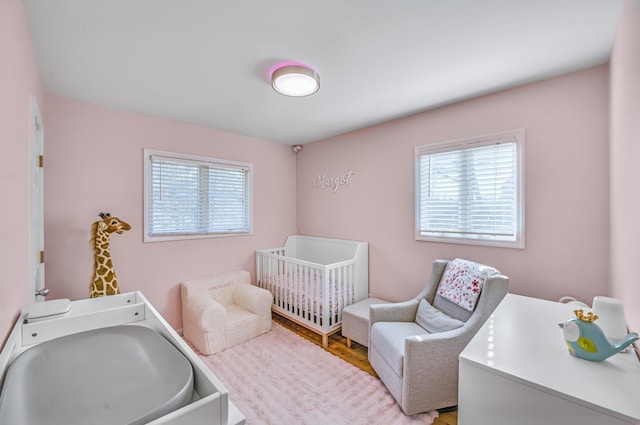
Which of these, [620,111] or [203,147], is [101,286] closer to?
[203,147]

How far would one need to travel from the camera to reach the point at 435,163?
2.56 meters

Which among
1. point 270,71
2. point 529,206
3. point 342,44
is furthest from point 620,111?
point 270,71

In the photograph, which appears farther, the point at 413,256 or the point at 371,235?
the point at 371,235

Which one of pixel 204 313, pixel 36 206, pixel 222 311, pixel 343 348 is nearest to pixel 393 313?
pixel 343 348

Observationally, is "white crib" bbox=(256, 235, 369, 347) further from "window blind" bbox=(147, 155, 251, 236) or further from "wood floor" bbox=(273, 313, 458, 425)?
"window blind" bbox=(147, 155, 251, 236)

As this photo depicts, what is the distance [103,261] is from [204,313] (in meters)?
0.93

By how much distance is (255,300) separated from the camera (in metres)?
2.88

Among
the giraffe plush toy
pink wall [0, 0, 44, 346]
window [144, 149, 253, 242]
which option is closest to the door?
pink wall [0, 0, 44, 346]

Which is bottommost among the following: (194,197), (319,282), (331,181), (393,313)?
(393,313)

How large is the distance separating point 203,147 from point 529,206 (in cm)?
324

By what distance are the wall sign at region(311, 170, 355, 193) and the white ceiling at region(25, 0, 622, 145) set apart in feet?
3.58

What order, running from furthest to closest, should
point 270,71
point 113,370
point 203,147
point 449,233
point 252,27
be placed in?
1. point 203,147
2. point 449,233
3. point 270,71
4. point 252,27
5. point 113,370

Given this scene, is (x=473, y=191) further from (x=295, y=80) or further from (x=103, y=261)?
(x=103, y=261)

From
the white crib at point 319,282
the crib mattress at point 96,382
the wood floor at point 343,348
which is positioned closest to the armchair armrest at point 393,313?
the wood floor at point 343,348
